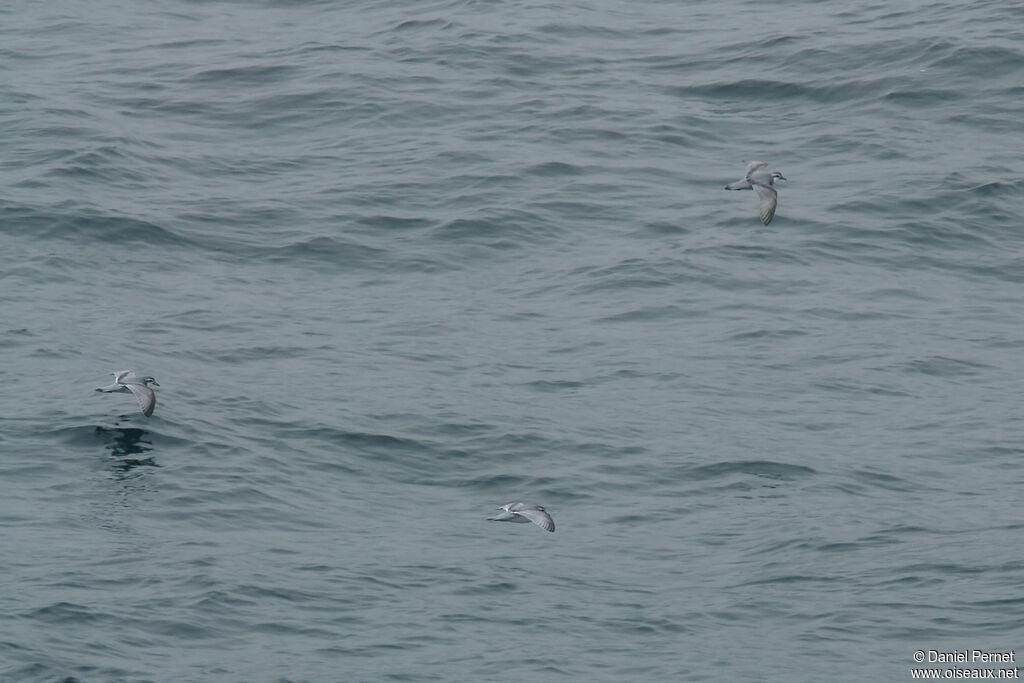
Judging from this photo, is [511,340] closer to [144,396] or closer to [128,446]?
[128,446]

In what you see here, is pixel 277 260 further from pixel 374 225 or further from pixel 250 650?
pixel 250 650

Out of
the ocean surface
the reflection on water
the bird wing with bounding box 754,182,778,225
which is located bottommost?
the reflection on water

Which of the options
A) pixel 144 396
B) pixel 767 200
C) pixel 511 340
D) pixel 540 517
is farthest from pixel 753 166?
pixel 144 396

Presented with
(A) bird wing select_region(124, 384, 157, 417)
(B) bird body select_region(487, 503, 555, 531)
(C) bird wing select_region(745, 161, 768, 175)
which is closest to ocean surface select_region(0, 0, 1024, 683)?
(B) bird body select_region(487, 503, 555, 531)

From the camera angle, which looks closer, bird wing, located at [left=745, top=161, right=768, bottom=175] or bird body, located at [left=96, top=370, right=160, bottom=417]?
bird body, located at [left=96, top=370, right=160, bottom=417]

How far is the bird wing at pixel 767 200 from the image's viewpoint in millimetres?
26062

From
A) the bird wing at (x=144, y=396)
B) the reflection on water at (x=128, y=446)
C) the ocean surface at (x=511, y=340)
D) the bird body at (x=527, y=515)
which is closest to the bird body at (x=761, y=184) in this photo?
the ocean surface at (x=511, y=340)

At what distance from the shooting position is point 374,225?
113 feet

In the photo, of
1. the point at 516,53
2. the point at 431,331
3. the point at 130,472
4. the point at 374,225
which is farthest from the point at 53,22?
the point at 130,472

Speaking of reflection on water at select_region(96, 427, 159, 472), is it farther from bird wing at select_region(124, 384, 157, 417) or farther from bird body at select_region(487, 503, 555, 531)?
bird body at select_region(487, 503, 555, 531)

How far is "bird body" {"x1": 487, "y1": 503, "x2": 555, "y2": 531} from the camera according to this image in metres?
23.5

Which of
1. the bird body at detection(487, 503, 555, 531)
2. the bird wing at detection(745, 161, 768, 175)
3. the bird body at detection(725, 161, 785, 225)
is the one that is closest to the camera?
the bird body at detection(487, 503, 555, 531)

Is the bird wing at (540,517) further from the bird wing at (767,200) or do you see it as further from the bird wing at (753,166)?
Result: the bird wing at (753,166)

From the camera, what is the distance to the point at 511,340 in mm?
30734
